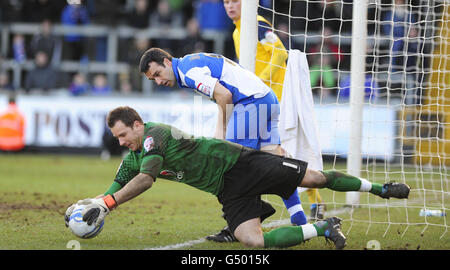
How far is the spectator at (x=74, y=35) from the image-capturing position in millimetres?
18266

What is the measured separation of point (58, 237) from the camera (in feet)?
20.5

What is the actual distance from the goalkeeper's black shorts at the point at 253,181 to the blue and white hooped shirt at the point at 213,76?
2.48 feet

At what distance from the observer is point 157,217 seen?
7863mm

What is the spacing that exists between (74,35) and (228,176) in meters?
13.4

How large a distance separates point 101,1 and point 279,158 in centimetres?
1316

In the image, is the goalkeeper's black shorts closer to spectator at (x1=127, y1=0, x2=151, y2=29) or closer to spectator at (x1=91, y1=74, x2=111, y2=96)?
spectator at (x1=91, y1=74, x2=111, y2=96)

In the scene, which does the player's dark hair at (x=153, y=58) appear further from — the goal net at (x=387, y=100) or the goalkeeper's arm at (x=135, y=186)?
the goal net at (x=387, y=100)

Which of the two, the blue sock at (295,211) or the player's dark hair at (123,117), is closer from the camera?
the player's dark hair at (123,117)

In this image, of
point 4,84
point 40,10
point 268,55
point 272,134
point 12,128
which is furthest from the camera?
point 40,10

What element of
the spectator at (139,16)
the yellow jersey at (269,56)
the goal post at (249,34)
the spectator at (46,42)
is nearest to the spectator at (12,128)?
the spectator at (46,42)

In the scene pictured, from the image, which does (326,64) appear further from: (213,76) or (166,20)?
(213,76)

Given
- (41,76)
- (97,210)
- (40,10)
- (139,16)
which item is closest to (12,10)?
(40,10)

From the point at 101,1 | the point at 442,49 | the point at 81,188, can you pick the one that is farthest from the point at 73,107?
the point at 442,49

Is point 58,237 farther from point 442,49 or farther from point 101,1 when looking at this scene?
point 101,1
